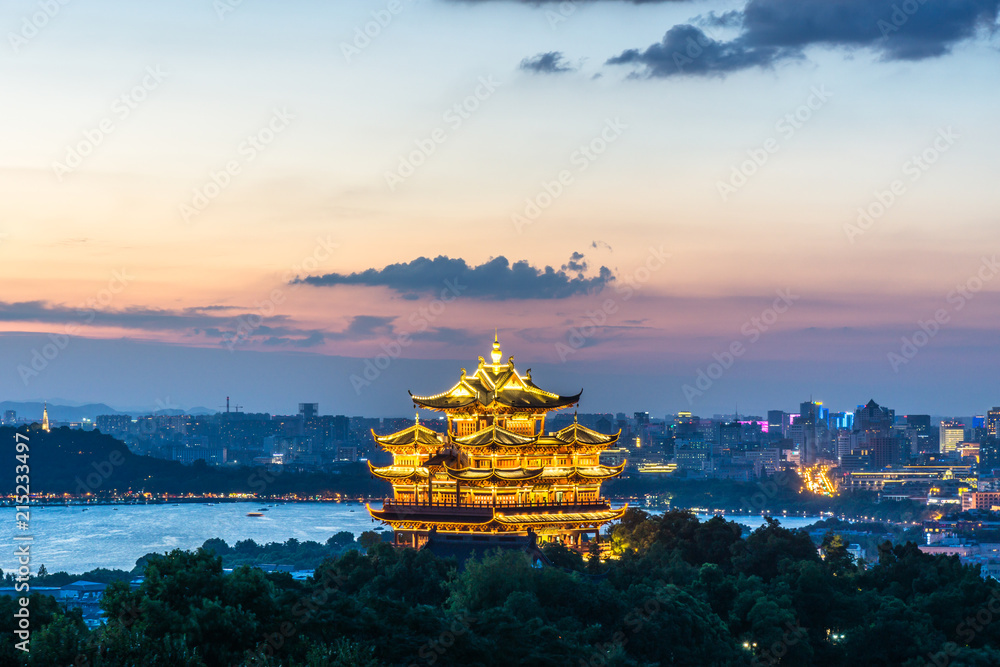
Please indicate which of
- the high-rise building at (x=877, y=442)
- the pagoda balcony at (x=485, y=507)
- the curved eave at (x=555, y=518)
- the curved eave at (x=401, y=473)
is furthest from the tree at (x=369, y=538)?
the high-rise building at (x=877, y=442)

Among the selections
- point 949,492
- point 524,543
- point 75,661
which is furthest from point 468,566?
point 949,492

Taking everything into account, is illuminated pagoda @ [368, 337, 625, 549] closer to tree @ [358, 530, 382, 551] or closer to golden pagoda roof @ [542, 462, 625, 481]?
golden pagoda roof @ [542, 462, 625, 481]

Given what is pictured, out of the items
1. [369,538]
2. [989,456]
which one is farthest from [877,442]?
[369,538]

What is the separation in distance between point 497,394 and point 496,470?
4.63ft

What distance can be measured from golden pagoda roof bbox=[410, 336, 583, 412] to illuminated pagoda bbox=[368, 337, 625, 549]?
0.7 inches

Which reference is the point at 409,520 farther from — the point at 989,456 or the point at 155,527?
the point at 989,456

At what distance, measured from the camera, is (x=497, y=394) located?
2352 centimetres

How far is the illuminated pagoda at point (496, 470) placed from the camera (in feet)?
75.3

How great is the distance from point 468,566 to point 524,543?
399cm

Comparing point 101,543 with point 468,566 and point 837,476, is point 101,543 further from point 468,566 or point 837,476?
point 837,476

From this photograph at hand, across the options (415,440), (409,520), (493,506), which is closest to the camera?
(493,506)

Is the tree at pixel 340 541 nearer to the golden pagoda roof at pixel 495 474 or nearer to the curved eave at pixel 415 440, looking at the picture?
the curved eave at pixel 415 440

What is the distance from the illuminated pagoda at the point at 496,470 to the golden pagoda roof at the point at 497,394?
17mm

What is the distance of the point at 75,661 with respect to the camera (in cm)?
1200
